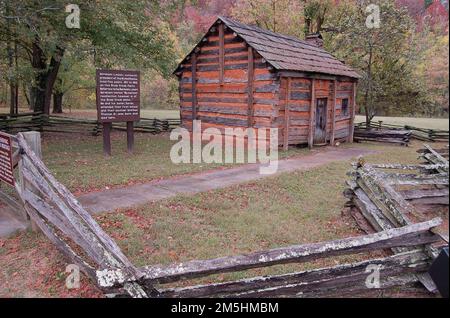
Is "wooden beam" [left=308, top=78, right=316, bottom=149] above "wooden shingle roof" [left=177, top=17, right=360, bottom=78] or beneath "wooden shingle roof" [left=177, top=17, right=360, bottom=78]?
beneath

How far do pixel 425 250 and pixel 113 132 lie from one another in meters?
Answer: 20.0

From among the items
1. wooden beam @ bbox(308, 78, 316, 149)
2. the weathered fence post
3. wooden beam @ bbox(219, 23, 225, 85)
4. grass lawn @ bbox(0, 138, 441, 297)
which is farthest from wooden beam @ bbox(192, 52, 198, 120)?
the weathered fence post

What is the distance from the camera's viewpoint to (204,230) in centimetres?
631

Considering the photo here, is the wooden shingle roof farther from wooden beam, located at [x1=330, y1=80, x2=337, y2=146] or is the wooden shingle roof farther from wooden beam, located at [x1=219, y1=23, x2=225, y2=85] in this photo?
wooden beam, located at [x1=330, y1=80, x2=337, y2=146]

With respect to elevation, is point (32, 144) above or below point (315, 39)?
below

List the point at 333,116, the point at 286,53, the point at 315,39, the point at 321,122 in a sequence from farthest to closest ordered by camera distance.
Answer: the point at 315,39 → the point at 333,116 → the point at 321,122 → the point at 286,53

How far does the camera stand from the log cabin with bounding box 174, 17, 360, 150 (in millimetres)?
Result: 14594

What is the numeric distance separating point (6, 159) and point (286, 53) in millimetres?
12459

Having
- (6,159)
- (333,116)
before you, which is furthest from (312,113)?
(6,159)

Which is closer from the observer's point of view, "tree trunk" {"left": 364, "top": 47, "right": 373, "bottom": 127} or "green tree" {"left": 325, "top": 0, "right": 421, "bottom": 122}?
"green tree" {"left": 325, "top": 0, "right": 421, "bottom": 122}

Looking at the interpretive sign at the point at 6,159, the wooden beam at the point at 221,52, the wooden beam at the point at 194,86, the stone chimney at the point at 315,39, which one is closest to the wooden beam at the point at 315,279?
the interpretive sign at the point at 6,159

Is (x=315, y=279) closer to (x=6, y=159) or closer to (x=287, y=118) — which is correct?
(x=6, y=159)

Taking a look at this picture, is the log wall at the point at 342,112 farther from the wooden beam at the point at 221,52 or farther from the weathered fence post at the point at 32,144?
the weathered fence post at the point at 32,144

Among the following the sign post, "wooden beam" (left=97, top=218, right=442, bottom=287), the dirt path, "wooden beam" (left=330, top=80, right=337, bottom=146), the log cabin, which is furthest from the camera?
"wooden beam" (left=330, top=80, right=337, bottom=146)
